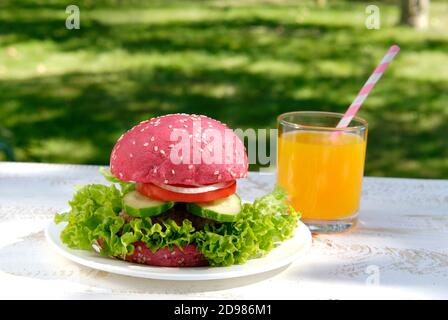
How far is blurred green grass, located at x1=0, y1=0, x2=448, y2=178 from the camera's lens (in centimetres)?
504

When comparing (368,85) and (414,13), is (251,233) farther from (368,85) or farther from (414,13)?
(414,13)

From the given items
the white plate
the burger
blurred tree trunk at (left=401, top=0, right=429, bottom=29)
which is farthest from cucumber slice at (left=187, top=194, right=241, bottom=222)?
blurred tree trunk at (left=401, top=0, right=429, bottom=29)

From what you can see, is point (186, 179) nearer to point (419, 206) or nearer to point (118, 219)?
point (118, 219)

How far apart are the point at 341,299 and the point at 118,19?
19.6 feet

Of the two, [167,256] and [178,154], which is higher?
[178,154]

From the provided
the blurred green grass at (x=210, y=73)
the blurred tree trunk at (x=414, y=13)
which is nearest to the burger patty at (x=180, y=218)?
the blurred green grass at (x=210, y=73)

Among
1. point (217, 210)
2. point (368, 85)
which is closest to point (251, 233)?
point (217, 210)

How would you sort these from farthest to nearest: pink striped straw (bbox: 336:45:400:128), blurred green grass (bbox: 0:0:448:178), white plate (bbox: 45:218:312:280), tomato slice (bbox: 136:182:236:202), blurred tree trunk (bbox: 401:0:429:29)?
blurred tree trunk (bbox: 401:0:429:29) → blurred green grass (bbox: 0:0:448:178) → pink striped straw (bbox: 336:45:400:128) → tomato slice (bbox: 136:182:236:202) → white plate (bbox: 45:218:312:280)

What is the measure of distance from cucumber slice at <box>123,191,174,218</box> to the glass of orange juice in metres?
0.49

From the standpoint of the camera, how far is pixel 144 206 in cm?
167

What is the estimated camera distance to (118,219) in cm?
170

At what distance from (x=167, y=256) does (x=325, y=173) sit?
1.87 ft

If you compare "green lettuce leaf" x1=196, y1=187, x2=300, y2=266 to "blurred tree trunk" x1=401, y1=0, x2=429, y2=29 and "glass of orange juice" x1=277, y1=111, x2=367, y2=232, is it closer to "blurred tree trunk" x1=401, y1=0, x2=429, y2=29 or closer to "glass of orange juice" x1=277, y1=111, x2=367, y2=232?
"glass of orange juice" x1=277, y1=111, x2=367, y2=232
